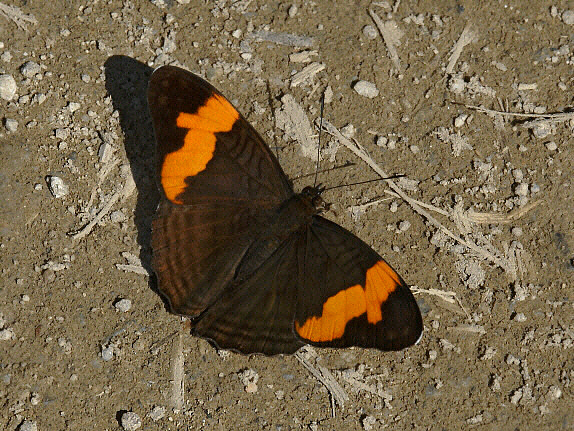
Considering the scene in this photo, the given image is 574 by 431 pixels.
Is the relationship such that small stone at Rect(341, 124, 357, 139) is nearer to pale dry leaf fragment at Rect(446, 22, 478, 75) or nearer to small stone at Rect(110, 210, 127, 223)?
pale dry leaf fragment at Rect(446, 22, 478, 75)

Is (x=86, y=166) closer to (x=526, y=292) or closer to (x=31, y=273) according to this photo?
(x=31, y=273)

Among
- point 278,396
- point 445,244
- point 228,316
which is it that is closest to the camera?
point 228,316

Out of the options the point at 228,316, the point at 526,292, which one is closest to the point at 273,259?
the point at 228,316

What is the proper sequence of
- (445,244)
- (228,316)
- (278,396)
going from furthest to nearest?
1. (445,244)
2. (278,396)
3. (228,316)

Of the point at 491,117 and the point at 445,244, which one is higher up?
the point at 491,117

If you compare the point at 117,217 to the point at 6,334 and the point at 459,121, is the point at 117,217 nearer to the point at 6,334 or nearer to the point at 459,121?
the point at 6,334

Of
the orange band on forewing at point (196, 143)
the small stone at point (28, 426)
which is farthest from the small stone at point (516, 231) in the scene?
the small stone at point (28, 426)

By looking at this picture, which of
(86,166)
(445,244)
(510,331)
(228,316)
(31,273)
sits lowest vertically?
(510,331)

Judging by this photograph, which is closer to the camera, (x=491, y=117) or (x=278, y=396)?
(x=278, y=396)
